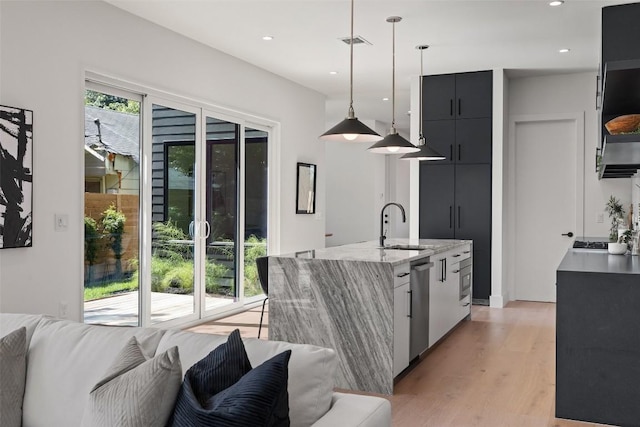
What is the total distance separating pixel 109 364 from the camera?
1799mm

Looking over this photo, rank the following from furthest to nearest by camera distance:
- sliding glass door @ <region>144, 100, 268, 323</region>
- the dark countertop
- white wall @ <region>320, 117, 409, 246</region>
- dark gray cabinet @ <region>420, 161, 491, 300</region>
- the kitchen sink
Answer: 1. white wall @ <region>320, 117, 409, 246</region>
2. dark gray cabinet @ <region>420, 161, 491, 300</region>
3. sliding glass door @ <region>144, 100, 268, 323</region>
4. the kitchen sink
5. the dark countertop

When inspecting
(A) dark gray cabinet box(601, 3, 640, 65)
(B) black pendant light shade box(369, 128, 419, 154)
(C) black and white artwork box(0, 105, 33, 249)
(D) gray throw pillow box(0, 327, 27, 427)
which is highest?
(A) dark gray cabinet box(601, 3, 640, 65)

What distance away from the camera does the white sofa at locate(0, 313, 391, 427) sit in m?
1.59

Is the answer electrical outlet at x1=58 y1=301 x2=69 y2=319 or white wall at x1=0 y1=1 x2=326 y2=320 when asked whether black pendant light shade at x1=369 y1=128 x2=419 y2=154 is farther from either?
electrical outlet at x1=58 y1=301 x2=69 y2=319

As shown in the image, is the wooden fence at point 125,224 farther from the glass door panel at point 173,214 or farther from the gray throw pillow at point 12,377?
the gray throw pillow at point 12,377

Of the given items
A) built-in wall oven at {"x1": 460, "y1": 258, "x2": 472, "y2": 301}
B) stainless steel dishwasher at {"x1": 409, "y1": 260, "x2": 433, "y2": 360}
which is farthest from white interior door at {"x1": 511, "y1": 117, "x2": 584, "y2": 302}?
stainless steel dishwasher at {"x1": 409, "y1": 260, "x2": 433, "y2": 360}

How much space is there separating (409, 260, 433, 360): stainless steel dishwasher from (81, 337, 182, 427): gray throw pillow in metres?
2.58

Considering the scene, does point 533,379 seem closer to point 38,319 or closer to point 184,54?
point 38,319

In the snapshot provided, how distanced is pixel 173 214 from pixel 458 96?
12.0 feet

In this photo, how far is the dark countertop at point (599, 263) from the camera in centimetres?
313

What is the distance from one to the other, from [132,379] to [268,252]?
5601 millimetres

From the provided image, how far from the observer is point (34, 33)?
3932mm

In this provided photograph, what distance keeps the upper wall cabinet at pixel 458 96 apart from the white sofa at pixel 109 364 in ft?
18.5

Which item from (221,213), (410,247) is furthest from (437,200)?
(221,213)
